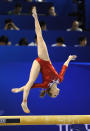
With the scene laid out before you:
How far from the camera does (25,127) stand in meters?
4.41

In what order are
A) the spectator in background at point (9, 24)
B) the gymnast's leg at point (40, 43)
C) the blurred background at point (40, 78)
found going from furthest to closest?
the spectator in background at point (9, 24) < the blurred background at point (40, 78) < the gymnast's leg at point (40, 43)

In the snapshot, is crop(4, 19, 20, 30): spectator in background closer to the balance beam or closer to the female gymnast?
the female gymnast

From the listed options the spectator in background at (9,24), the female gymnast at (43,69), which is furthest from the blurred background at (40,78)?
the female gymnast at (43,69)

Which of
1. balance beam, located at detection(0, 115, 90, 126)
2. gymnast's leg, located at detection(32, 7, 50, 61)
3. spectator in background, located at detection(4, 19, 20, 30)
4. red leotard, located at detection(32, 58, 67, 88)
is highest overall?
spectator in background, located at detection(4, 19, 20, 30)

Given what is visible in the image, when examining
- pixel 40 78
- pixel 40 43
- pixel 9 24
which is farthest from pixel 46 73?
pixel 9 24

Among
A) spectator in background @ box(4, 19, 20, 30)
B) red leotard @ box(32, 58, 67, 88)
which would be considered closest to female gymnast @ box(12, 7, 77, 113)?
red leotard @ box(32, 58, 67, 88)

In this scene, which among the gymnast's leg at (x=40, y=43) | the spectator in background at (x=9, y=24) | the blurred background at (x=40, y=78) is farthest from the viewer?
the spectator in background at (x=9, y=24)

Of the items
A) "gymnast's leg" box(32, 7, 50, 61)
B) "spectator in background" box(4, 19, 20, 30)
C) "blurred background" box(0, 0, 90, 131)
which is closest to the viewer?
"gymnast's leg" box(32, 7, 50, 61)

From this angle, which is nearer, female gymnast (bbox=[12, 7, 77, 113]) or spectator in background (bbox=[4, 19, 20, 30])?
female gymnast (bbox=[12, 7, 77, 113])

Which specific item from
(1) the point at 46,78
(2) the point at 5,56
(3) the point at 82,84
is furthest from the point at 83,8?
(1) the point at 46,78

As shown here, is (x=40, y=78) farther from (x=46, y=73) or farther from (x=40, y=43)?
(x=40, y=43)

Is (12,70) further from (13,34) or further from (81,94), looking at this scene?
(13,34)

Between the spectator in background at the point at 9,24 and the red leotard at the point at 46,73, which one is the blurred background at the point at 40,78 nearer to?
the spectator in background at the point at 9,24

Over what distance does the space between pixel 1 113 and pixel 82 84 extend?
114 cm
